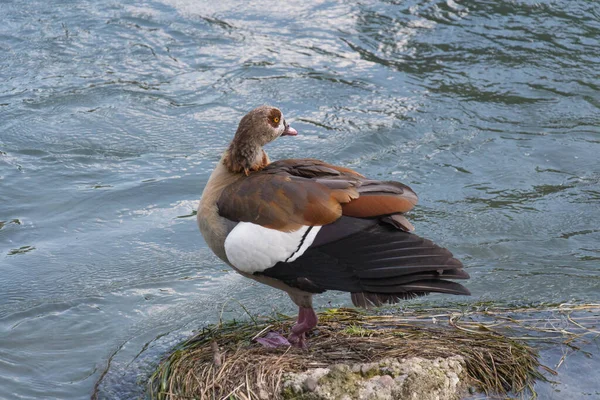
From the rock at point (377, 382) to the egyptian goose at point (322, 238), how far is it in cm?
36

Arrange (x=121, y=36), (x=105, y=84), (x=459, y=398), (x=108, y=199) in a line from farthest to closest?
(x=121, y=36)
(x=105, y=84)
(x=108, y=199)
(x=459, y=398)

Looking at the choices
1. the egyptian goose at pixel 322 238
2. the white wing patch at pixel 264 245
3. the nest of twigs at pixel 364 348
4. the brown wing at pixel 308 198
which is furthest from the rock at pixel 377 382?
the brown wing at pixel 308 198

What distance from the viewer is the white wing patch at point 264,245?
4383 millimetres

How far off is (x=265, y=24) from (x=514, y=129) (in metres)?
4.10

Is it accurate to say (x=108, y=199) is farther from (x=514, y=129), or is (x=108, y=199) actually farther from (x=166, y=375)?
(x=514, y=129)

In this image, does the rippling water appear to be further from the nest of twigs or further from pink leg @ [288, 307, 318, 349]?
pink leg @ [288, 307, 318, 349]

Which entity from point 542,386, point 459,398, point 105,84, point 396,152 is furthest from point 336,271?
point 105,84

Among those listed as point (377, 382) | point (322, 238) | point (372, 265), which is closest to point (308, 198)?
point (322, 238)

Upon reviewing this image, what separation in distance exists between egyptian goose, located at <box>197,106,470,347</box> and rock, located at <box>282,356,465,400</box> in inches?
14.3

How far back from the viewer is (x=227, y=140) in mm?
8633

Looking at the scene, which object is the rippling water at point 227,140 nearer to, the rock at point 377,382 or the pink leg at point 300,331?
the rock at point 377,382

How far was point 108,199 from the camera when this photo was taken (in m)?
7.57

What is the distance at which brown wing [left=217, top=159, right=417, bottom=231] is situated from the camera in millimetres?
4352

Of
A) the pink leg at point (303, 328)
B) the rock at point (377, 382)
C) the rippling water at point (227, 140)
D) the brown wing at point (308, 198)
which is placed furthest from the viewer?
the rippling water at point (227, 140)
